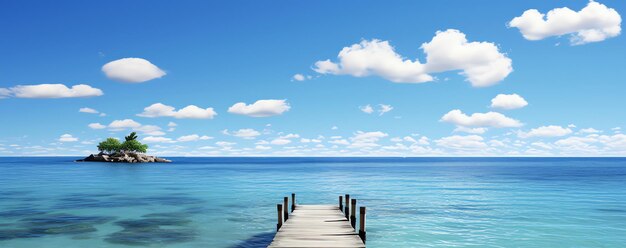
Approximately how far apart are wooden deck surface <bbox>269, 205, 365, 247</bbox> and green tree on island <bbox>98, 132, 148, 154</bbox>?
165180 mm

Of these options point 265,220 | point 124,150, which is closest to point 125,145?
point 124,150

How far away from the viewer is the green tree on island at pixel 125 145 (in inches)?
7023

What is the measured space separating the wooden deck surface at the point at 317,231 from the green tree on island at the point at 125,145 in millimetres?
A: 165180

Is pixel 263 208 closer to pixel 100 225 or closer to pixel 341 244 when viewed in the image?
pixel 100 225

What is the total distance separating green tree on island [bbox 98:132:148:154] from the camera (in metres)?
178

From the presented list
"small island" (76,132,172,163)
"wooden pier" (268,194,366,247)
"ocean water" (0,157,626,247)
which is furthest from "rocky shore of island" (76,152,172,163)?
"wooden pier" (268,194,366,247)

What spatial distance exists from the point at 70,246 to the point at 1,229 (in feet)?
25.5

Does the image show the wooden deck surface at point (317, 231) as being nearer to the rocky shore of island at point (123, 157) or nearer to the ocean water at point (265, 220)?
the ocean water at point (265, 220)

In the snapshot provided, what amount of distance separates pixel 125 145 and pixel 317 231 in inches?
6774

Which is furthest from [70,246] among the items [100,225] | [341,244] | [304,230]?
[341,244]

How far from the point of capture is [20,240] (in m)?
23.7

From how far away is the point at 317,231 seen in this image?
20.6 m

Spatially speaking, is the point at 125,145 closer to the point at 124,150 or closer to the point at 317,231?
the point at 124,150

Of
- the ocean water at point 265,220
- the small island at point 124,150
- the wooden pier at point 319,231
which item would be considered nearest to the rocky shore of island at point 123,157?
the small island at point 124,150
